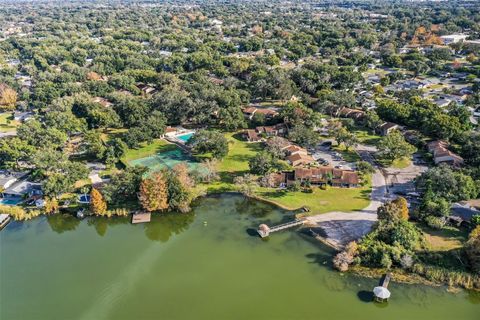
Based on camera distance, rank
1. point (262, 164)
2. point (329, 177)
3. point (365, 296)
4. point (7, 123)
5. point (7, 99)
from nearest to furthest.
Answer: point (365, 296)
point (329, 177)
point (262, 164)
point (7, 123)
point (7, 99)

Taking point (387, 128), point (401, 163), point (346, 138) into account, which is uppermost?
point (346, 138)

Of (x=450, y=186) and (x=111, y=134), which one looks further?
(x=111, y=134)

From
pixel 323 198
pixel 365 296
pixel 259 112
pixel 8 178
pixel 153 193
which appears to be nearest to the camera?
pixel 365 296

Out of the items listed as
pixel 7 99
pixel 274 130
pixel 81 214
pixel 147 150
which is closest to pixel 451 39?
pixel 274 130

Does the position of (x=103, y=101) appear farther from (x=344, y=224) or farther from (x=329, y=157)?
(x=344, y=224)

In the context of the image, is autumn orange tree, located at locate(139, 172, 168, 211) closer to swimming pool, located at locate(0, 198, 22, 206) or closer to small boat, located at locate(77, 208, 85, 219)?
small boat, located at locate(77, 208, 85, 219)

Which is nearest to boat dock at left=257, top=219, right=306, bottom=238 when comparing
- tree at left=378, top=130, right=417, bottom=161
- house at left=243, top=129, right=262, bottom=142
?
tree at left=378, top=130, right=417, bottom=161

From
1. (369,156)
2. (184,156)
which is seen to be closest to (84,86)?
(184,156)
